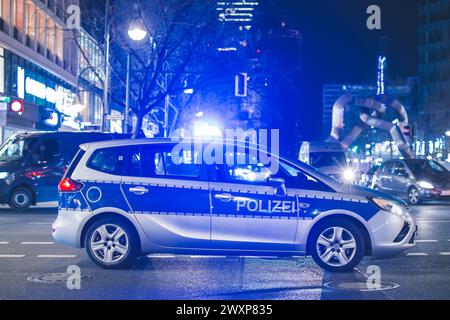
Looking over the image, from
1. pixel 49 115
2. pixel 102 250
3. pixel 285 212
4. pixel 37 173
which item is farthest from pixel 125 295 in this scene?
pixel 49 115

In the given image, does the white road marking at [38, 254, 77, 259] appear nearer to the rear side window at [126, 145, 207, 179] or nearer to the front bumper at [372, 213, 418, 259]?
the rear side window at [126, 145, 207, 179]

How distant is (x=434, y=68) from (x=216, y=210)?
324ft

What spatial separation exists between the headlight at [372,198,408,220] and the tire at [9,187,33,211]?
12672mm

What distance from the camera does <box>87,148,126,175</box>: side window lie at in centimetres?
960

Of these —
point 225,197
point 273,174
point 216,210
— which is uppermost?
point 273,174

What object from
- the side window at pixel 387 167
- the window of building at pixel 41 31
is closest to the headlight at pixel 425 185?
the side window at pixel 387 167

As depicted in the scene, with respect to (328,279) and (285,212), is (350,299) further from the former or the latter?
(285,212)

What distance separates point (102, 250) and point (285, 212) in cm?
250

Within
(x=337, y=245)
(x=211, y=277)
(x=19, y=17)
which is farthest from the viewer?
(x=19, y=17)

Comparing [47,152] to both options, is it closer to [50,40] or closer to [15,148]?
[15,148]

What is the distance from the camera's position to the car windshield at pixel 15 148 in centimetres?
1952

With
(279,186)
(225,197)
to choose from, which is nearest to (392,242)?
(279,186)

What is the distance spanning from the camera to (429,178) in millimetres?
24641

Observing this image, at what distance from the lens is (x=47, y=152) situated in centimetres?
1955
